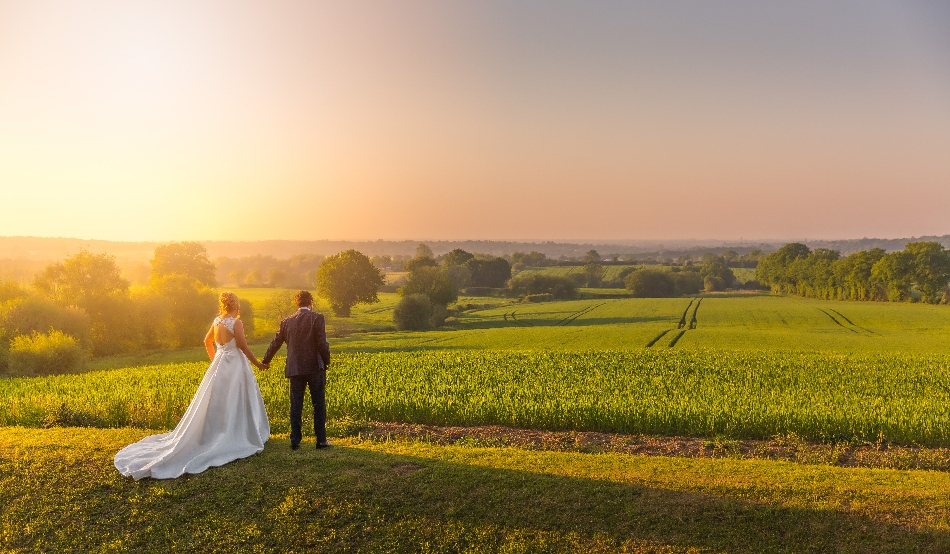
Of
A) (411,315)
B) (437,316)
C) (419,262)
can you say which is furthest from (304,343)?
(419,262)

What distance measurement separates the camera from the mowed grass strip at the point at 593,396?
51.1ft

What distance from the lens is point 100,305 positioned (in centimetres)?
5225

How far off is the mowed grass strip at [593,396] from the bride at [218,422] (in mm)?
3961

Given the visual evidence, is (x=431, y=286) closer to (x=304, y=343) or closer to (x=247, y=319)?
(x=247, y=319)

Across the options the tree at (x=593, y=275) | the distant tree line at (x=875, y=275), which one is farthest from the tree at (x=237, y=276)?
the distant tree line at (x=875, y=275)

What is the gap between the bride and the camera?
10.1 m

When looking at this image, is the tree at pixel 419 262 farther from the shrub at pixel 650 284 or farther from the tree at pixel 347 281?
the shrub at pixel 650 284

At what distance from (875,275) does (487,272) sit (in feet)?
272

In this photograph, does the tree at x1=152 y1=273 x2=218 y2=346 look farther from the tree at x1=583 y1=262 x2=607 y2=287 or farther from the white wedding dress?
the tree at x1=583 y1=262 x2=607 y2=287

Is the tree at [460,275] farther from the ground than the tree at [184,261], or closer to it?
closer to it

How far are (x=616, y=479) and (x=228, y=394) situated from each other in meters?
7.60

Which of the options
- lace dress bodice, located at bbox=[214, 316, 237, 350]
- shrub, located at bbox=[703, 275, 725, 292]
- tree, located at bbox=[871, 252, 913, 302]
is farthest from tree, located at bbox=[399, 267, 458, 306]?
shrub, located at bbox=[703, 275, 725, 292]

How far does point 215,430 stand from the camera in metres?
10.7

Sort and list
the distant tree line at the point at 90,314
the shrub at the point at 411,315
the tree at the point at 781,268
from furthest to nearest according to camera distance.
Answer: the tree at the point at 781,268 < the shrub at the point at 411,315 < the distant tree line at the point at 90,314
